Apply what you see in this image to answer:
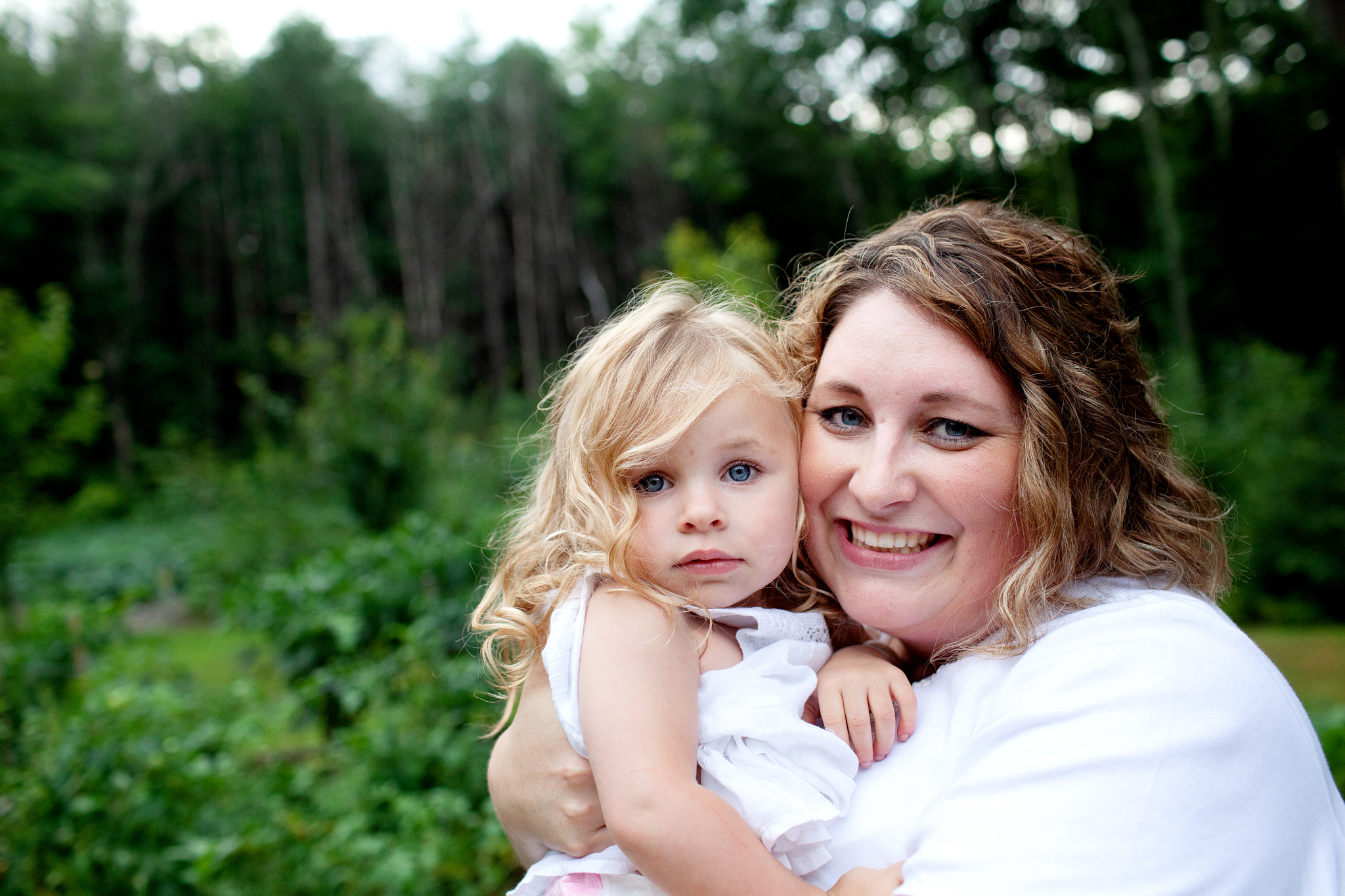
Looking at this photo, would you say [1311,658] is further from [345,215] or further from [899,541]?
[345,215]

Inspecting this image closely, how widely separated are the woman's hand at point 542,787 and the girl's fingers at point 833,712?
42 centimetres

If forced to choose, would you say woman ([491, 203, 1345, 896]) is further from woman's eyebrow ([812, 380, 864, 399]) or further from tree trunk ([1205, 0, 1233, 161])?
tree trunk ([1205, 0, 1233, 161])

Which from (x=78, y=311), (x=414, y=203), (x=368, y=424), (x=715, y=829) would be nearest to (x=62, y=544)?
(x=78, y=311)

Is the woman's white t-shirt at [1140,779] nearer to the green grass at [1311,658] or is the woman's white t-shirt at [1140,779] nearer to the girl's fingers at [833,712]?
the girl's fingers at [833,712]

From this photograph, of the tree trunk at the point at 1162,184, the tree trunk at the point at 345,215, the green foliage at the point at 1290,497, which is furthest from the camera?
the tree trunk at the point at 345,215

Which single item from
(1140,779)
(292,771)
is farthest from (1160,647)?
(292,771)

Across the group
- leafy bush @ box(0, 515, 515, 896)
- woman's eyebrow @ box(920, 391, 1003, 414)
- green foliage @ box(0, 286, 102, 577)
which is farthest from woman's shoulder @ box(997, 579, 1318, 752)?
green foliage @ box(0, 286, 102, 577)

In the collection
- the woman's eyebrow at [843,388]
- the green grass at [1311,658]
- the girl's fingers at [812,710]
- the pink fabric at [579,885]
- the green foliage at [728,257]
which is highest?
the green foliage at [728,257]

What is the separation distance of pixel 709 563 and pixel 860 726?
1.23 feet

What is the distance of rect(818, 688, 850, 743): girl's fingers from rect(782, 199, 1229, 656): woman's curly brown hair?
238 millimetres

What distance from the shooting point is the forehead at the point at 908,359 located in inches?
53.9

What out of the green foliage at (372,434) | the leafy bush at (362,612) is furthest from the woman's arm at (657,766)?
the green foliage at (372,434)

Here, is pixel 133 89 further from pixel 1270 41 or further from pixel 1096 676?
pixel 1096 676

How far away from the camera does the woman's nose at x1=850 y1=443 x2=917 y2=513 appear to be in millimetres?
1391
